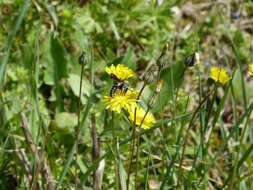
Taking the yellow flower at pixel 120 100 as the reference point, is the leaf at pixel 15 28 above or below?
above

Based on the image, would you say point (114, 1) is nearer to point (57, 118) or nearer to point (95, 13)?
point (95, 13)

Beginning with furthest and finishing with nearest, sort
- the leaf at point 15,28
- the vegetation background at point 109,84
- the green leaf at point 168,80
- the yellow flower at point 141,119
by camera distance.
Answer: the green leaf at point 168,80, the vegetation background at point 109,84, the yellow flower at point 141,119, the leaf at point 15,28

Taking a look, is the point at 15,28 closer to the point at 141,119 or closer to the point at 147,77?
the point at 147,77

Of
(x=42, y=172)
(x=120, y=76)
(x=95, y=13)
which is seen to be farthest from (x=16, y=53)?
(x=120, y=76)

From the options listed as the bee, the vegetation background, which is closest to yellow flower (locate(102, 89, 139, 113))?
the bee

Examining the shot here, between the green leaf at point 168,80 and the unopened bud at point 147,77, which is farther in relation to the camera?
→ the green leaf at point 168,80

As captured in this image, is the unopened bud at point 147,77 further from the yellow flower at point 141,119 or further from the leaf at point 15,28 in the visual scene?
the leaf at point 15,28

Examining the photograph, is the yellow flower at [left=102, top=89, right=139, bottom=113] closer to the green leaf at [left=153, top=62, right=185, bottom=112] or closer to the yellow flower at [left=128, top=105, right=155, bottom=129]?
the yellow flower at [left=128, top=105, right=155, bottom=129]

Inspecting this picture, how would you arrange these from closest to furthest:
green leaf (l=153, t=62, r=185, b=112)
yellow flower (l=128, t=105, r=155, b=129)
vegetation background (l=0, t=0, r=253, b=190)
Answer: yellow flower (l=128, t=105, r=155, b=129), vegetation background (l=0, t=0, r=253, b=190), green leaf (l=153, t=62, r=185, b=112)

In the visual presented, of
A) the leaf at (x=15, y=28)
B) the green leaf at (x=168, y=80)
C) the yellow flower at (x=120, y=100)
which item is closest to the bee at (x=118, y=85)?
the yellow flower at (x=120, y=100)

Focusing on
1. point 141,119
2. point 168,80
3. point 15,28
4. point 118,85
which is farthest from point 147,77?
point 168,80

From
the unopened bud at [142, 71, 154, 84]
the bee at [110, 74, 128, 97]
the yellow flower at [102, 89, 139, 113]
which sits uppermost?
the unopened bud at [142, 71, 154, 84]
